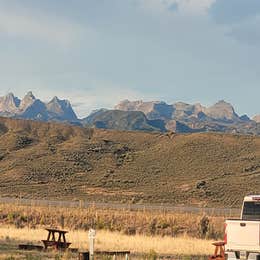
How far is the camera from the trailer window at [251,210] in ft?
63.1

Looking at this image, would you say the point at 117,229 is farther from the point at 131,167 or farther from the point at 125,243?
the point at 131,167

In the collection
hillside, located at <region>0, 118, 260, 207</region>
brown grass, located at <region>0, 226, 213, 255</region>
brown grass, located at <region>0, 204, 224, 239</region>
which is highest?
hillside, located at <region>0, 118, 260, 207</region>

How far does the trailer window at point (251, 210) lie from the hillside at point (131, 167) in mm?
48858

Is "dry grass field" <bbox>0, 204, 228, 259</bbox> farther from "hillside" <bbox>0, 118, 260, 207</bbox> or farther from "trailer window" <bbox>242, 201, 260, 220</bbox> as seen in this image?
"hillside" <bbox>0, 118, 260, 207</bbox>

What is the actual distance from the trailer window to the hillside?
160 ft

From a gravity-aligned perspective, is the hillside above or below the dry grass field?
above

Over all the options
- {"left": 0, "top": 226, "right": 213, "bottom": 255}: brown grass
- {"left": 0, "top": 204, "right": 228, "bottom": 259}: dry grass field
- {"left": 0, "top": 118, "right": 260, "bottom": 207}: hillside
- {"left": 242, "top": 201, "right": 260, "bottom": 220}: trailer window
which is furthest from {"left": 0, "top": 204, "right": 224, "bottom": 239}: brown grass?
{"left": 0, "top": 118, "right": 260, "bottom": 207}: hillside

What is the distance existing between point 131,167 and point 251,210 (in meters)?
72.4

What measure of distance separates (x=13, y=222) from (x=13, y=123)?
90.9 meters

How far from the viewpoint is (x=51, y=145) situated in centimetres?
10500

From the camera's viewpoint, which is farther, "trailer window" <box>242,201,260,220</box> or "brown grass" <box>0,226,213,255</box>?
"brown grass" <box>0,226,213,255</box>

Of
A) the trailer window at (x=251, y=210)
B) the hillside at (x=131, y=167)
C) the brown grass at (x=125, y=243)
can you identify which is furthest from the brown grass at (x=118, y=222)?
the hillside at (x=131, y=167)

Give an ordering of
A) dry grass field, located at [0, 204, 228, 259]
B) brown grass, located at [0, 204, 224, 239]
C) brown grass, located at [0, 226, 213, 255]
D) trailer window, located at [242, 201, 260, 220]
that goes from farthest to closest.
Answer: brown grass, located at [0, 204, 224, 239] → dry grass field, located at [0, 204, 228, 259] → brown grass, located at [0, 226, 213, 255] → trailer window, located at [242, 201, 260, 220]

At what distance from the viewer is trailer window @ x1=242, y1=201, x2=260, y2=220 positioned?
63.1ft
